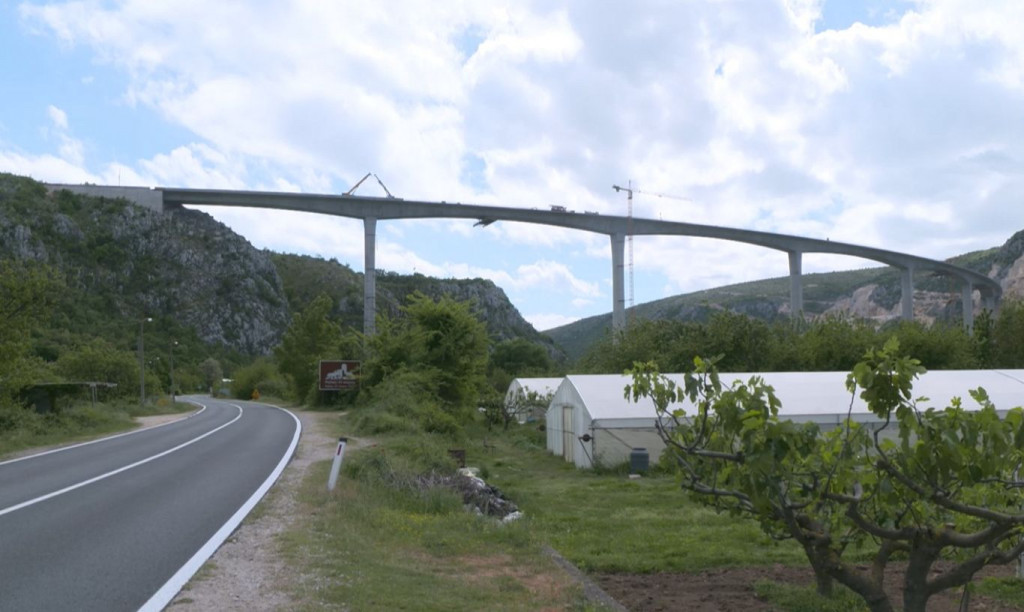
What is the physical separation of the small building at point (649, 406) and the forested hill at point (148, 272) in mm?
56385

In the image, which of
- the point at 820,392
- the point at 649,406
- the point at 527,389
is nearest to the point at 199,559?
the point at 649,406

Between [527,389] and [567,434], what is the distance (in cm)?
1728

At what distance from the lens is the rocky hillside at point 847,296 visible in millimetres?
106000

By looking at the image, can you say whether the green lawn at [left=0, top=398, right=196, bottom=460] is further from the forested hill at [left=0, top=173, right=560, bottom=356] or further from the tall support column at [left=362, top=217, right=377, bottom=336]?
the forested hill at [left=0, top=173, right=560, bottom=356]

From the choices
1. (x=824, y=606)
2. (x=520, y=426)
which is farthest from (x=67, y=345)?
(x=824, y=606)

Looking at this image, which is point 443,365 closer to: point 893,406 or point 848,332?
point 848,332

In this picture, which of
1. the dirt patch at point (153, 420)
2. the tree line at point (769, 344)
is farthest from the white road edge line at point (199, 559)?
the tree line at point (769, 344)

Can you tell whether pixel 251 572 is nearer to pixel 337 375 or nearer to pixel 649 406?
pixel 649 406

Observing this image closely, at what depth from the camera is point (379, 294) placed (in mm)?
126000

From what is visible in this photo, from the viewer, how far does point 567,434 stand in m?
26.2

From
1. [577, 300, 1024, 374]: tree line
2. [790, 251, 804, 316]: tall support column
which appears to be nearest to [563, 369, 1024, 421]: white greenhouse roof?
[577, 300, 1024, 374]: tree line

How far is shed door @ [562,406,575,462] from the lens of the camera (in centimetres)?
2570

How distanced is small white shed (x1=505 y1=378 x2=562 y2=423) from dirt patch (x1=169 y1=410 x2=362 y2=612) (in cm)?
2903

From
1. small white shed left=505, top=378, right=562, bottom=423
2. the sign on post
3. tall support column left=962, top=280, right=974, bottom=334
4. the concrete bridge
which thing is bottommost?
small white shed left=505, top=378, right=562, bottom=423
